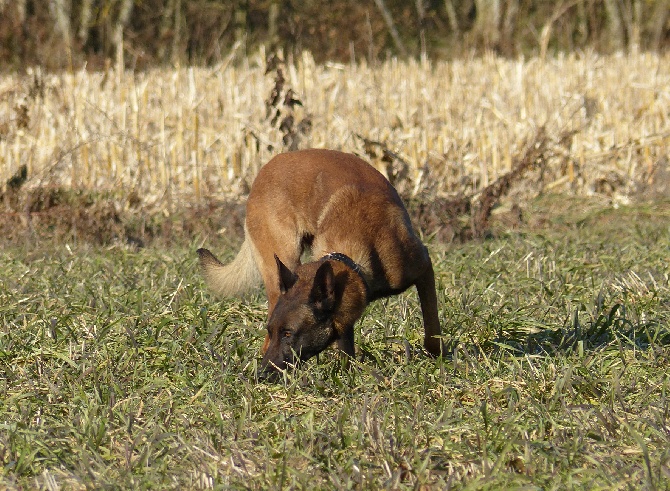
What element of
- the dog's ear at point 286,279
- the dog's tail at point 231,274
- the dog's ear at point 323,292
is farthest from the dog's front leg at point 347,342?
the dog's tail at point 231,274

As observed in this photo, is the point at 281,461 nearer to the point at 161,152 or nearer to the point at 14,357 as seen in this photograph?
the point at 14,357

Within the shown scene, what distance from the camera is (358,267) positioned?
15.2 ft

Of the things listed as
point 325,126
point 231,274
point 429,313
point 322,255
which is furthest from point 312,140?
point 429,313

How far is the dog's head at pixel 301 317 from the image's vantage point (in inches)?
172

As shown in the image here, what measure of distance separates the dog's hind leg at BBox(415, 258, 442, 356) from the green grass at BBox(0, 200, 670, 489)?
0.32 feet

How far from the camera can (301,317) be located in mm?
4402

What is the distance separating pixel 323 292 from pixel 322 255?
607 mm

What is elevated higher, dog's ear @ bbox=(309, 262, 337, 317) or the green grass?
dog's ear @ bbox=(309, 262, 337, 317)

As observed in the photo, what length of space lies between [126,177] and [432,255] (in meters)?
4.16

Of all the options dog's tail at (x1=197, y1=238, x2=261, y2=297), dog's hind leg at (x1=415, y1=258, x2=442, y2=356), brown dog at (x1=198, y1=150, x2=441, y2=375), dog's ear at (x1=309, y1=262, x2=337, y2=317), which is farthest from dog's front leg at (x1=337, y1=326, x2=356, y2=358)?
dog's tail at (x1=197, y1=238, x2=261, y2=297)

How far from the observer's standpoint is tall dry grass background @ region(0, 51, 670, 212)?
980cm

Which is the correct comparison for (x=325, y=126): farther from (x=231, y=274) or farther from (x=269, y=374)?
(x=269, y=374)

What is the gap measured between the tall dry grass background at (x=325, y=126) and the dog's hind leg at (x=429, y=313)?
420cm

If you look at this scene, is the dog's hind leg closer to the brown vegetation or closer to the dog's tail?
the dog's tail
